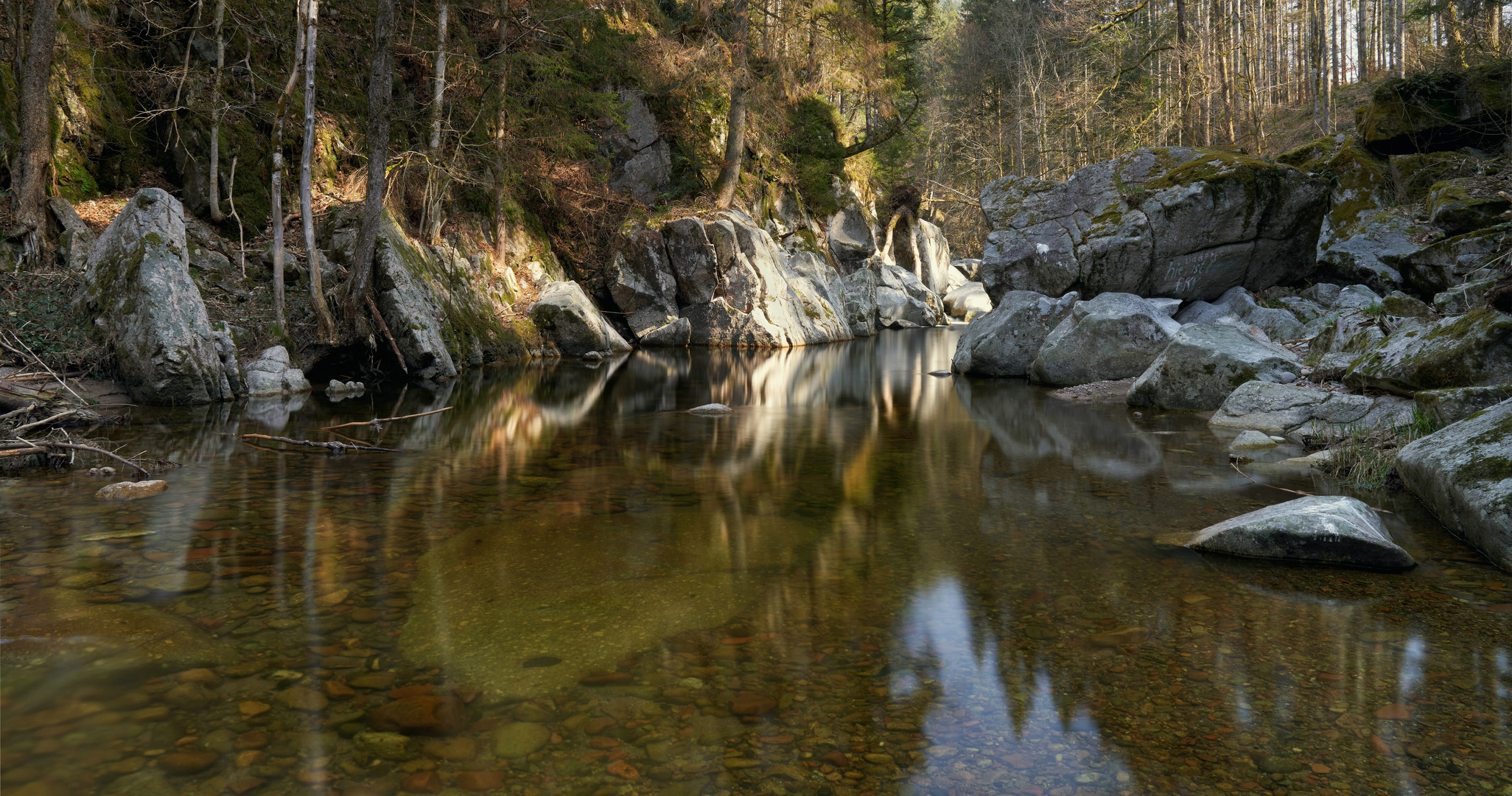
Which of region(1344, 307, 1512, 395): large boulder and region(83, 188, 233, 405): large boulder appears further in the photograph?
region(83, 188, 233, 405): large boulder

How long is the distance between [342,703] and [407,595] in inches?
41.3

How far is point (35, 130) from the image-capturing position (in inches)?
423

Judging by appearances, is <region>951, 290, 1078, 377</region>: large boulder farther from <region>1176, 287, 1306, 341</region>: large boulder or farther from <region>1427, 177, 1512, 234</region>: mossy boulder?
<region>1427, 177, 1512, 234</region>: mossy boulder

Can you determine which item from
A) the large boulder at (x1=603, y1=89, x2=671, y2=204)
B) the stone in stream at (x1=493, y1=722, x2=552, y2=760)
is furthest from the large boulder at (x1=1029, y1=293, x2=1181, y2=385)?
the large boulder at (x1=603, y1=89, x2=671, y2=204)

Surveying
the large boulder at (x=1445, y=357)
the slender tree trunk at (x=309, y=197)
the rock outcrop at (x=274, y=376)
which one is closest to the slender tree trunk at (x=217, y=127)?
the slender tree trunk at (x=309, y=197)

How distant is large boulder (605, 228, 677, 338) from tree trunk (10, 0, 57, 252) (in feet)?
42.8

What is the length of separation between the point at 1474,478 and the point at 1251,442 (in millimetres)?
3333

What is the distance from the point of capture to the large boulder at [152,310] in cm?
955

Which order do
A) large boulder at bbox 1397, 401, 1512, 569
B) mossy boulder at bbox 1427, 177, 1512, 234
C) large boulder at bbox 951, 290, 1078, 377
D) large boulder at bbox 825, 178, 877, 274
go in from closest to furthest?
large boulder at bbox 1397, 401, 1512, 569, mossy boulder at bbox 1427, 177, 1512, 234, large boulder at bbox 951, 290, 1078, 377, large boulder at bbox 825, 178, 877, 274

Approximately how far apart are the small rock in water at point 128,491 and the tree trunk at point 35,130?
7.72m

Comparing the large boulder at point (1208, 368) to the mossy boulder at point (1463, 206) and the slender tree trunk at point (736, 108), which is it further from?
the slender tree trunk at point (736, 108)

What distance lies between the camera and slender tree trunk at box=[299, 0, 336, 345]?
39.7 ft

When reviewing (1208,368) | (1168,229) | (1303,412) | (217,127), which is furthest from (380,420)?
(1168,229)

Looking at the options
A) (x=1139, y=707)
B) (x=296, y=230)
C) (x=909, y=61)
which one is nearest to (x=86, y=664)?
(x=1139, y=707)
